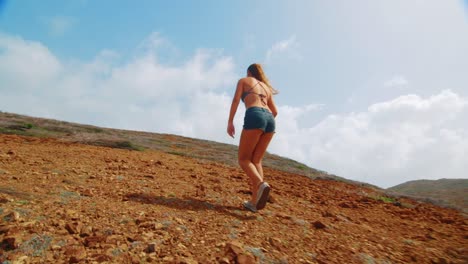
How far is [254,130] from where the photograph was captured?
409 centimetres

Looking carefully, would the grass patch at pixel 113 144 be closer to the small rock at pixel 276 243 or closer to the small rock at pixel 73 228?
the small rock at pixel 73 228

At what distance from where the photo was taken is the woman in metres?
4.04

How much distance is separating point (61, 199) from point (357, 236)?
3456 millimetres

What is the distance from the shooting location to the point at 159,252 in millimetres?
2457

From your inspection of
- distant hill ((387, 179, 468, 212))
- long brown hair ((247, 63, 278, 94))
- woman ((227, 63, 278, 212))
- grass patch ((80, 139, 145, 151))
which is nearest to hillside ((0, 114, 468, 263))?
woman ((227, 63, 278, 212))

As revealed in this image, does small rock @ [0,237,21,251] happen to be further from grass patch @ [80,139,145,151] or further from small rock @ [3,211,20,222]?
grass patch @ [80,139,145,151]

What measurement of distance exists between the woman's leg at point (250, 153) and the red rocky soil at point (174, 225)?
425 millimetres

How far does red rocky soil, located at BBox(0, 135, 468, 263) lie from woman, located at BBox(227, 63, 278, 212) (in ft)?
1.12

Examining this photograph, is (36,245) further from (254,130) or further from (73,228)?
(254,130)

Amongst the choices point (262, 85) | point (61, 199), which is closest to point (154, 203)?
point (61, 199)

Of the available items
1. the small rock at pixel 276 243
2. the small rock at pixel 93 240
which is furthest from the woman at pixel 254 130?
the small rock at pixel 93 240

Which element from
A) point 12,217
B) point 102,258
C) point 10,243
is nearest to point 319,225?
point 102,258

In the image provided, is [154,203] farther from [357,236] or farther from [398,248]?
[398,248]

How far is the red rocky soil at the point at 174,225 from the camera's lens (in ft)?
8.00
